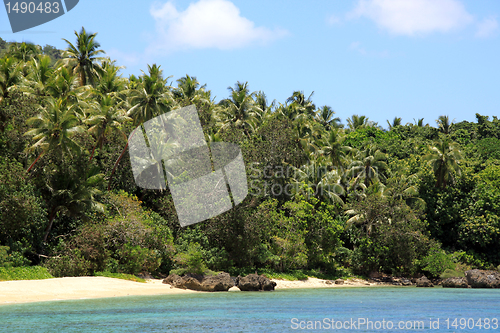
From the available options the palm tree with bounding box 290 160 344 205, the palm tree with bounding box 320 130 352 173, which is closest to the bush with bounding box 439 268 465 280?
the palm tree with bounding box 290 160 344 205

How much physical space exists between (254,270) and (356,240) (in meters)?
11.6

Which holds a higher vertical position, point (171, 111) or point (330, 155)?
point (171, 111)

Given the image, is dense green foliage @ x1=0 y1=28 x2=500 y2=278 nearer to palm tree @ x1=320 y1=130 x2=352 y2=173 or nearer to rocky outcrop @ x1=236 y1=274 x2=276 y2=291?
palm tree @ x1=320 y1=130 x2=352 y2=173

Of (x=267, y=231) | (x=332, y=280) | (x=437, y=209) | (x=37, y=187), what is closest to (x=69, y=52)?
(x=37, y=187)

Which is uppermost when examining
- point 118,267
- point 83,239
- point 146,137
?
point 146,137

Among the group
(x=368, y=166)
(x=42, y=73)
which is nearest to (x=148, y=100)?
(x=42, y=73)

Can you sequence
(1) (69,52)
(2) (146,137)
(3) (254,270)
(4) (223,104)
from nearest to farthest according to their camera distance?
(3) (254,270) < (2) (146,137) < (1) (69,52) < (4) (223,104)

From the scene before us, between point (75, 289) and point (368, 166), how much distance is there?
30303 millimetres

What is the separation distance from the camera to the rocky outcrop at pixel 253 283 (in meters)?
28.1

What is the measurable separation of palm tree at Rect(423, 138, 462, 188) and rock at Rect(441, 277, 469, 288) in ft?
33.6

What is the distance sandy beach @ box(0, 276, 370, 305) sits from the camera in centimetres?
2041

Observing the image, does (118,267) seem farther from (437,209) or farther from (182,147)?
(437,209)

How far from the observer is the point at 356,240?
42.1m

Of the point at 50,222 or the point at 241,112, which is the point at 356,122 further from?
the point at 50,222
